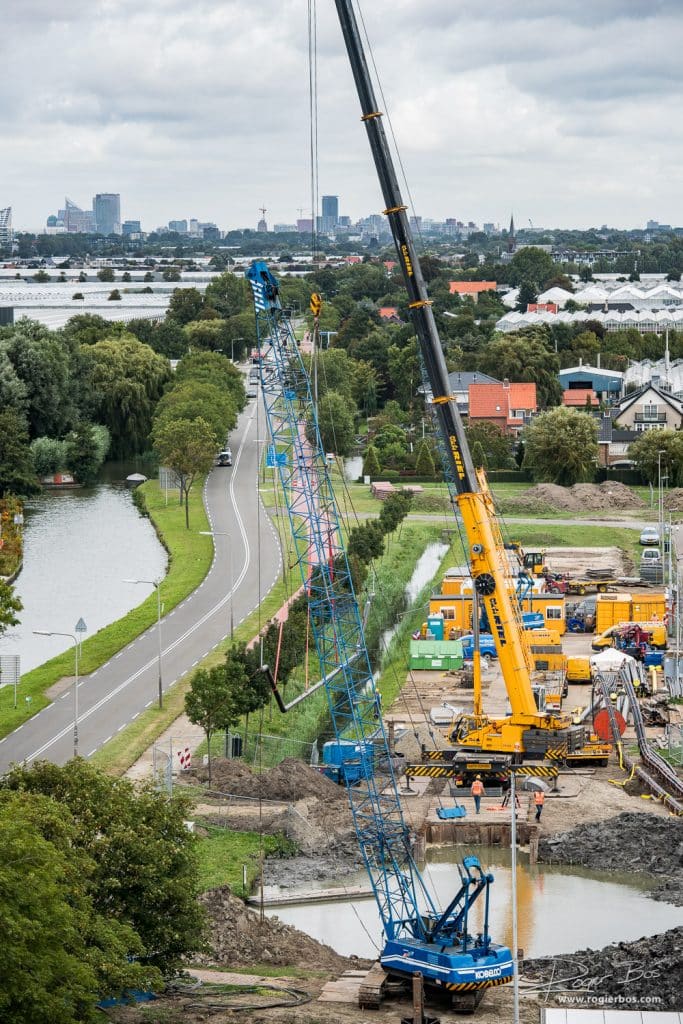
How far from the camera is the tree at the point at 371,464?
111688mm

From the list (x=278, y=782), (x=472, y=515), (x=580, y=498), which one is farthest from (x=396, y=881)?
(x=580, y=498)

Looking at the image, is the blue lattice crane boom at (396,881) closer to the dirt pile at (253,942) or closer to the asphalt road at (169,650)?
the dirt pile at (253,942)

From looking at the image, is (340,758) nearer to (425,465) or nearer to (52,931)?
(52,931)

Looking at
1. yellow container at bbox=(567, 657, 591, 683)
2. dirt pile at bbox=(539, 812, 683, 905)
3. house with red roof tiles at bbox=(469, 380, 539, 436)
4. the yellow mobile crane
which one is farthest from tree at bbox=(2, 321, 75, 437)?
dirt pile at bbox=(539, 812, 683, 905)

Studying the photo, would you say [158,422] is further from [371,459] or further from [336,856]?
[336,856]

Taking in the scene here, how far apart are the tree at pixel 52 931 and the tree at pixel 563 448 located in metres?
77.7

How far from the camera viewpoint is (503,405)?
127 meters

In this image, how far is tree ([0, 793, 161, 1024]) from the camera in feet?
90.1

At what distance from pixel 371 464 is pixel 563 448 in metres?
12.1

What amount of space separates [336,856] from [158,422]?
225 ft

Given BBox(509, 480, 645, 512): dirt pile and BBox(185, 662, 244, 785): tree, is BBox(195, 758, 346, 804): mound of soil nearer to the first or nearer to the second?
BBox(185, 662, 244, 785): tree

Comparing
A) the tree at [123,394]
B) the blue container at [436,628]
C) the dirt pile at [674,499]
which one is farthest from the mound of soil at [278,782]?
the tree at [123,394]

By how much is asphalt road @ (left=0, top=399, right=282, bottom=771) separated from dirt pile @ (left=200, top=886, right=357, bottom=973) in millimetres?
9661

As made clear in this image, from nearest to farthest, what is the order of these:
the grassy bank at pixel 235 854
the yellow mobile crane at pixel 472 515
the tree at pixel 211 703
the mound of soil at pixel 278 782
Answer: the grassy bank at pixel 235 854 → the yellow mobile crane at pixel 472 515 → the mound of soil at pixel 278 782 → the tree at pixel 211 703
